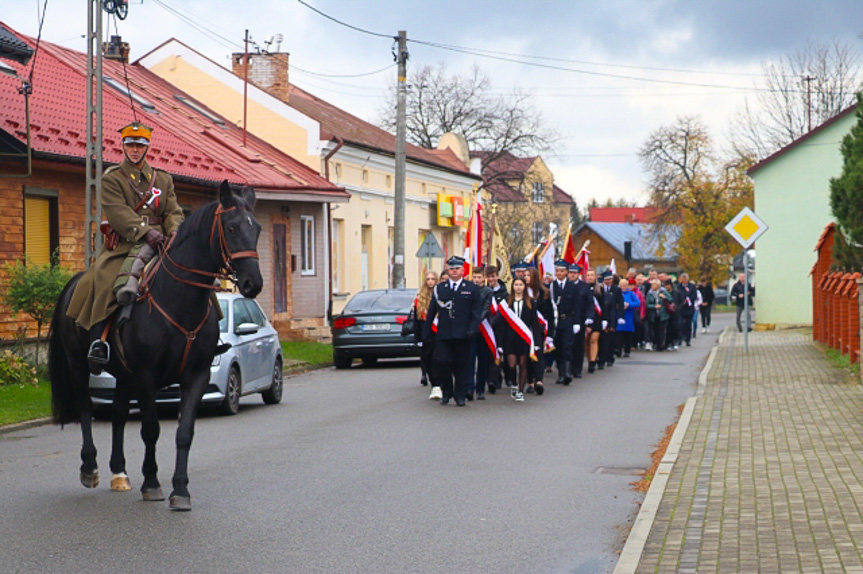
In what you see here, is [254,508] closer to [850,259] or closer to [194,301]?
[194,301]

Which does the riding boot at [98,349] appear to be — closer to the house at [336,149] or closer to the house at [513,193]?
the house at [336,149]

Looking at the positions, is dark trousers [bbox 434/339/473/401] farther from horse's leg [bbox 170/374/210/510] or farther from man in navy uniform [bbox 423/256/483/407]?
horse's leg [bbox 170/374/210/510]

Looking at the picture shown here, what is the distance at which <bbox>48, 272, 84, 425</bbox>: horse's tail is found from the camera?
32.4 feet

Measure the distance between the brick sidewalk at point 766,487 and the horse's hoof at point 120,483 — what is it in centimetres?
389

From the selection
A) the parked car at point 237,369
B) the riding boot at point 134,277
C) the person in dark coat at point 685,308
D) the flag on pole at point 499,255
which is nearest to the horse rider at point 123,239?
the riding boot at point 134,277

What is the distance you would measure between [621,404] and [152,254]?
897 cm

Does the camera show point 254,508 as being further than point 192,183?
No

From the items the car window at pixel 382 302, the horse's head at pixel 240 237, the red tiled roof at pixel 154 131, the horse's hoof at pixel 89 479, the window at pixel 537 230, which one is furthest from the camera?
the window at pixel 537 230

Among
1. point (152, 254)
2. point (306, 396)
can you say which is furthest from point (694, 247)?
point (152, 254)

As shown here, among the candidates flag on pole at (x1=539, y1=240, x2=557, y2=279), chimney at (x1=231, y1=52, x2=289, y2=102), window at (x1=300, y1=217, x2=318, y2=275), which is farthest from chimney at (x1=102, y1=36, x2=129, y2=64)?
flag on pole at (x1=539, y1=240, x2=557, y2=279)

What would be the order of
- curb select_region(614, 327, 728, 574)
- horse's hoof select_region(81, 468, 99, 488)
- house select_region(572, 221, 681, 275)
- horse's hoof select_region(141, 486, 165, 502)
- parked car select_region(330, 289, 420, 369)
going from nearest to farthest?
curb select_region(614, 327, 728, 574) → horse's hoof select_region(141, 486, 165, 502) → horse's hoof select_region(81, 468, 99, 488) → parked car select_region(330, 289, 420, 369) → house select_region(572, 221, 681, 275)

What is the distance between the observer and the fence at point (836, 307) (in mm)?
20922

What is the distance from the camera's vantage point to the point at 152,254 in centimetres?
907

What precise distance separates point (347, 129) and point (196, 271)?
35.2 metres
